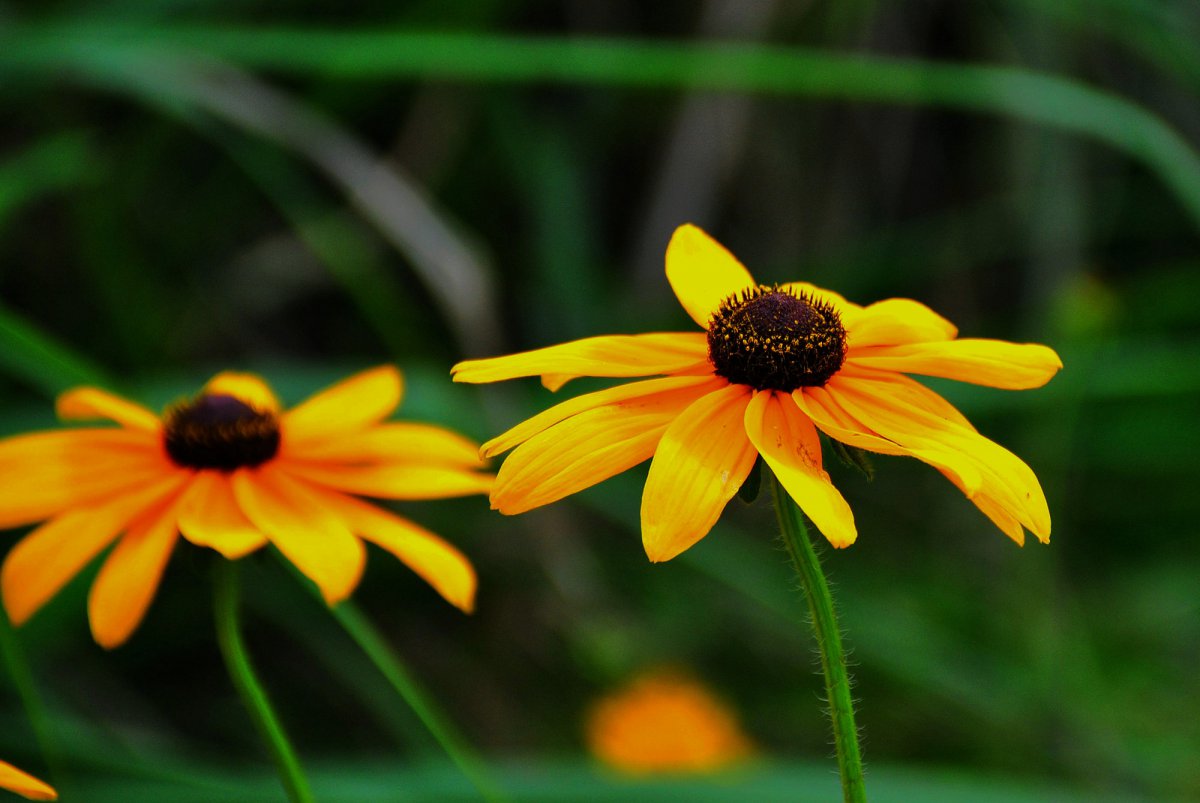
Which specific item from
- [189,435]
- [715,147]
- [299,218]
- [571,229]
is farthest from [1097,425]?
[189,435]

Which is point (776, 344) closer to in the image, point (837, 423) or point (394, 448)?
point (837, 423)

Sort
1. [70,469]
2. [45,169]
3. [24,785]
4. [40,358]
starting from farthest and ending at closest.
A: [45,169]
[40,358]
[70,469]
[24,785]

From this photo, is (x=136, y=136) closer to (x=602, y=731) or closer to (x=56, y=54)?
(x=56, y=54)

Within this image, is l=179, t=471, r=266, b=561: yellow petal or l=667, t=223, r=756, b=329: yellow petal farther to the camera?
l=667, t=223, r=756, b=329: yellow petal

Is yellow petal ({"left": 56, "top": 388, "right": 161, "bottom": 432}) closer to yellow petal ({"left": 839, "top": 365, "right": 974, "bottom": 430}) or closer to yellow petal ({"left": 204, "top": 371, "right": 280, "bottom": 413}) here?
yellow petal ({"left": 204, "top": 371, "right": 280, "bottom": 413})

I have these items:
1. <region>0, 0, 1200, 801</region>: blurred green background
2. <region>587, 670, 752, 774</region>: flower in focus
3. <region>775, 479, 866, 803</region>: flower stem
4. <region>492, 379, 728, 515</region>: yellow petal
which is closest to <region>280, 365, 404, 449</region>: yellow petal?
<region>492, 379, 728, 515</region>: yellow petal

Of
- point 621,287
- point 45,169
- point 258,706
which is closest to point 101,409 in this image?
point 258,706
